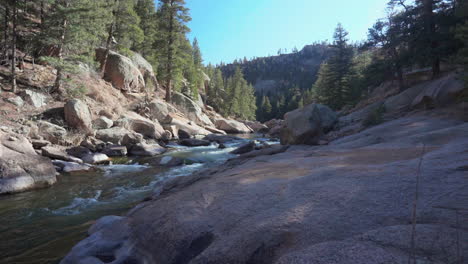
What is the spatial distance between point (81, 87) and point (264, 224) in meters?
17.7

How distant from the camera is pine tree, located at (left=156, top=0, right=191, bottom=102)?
26.1 m

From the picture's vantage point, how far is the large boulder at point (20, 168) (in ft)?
22.8

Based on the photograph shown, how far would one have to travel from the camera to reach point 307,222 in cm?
217

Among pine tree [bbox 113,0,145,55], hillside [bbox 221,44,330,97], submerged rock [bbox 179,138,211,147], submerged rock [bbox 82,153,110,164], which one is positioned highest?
hillside [bbox 221,44,330,97]

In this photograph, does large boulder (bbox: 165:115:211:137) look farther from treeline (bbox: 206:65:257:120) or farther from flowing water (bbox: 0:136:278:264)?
treeline (bbox: 206:65:257:120)

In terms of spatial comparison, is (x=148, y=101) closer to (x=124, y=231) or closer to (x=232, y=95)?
(x=124, y=231)

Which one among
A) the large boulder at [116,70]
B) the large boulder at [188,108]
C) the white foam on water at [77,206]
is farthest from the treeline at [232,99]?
the white foam on water at [77,206]

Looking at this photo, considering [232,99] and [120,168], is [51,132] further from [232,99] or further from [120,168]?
[232,99]

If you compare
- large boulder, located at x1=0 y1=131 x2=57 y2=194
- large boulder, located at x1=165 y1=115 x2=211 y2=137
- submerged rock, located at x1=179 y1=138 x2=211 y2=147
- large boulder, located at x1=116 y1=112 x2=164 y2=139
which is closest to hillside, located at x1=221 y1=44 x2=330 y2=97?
large boulder, located at x1=165 y1=115 x2=211 y2=137

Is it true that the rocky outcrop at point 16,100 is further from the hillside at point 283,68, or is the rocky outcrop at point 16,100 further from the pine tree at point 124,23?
the hillside at point 283,68

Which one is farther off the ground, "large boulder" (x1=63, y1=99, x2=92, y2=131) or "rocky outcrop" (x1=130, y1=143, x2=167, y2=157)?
"large boulder" (x1=63, y1=99, x2=92, y2=131)

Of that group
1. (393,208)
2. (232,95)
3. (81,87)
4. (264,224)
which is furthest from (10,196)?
(232,95)

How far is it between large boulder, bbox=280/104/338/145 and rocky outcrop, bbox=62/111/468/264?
801 centimetres

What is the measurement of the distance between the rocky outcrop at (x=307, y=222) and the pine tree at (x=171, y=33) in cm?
2538
